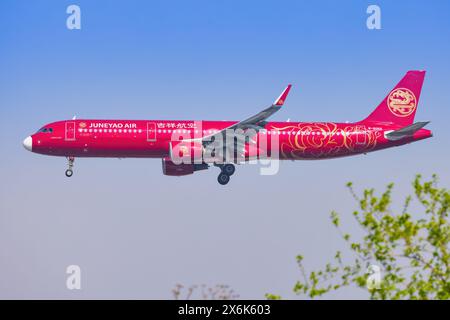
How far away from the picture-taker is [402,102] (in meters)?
81.7

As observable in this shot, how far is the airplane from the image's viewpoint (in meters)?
70.4

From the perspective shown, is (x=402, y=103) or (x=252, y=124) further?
(x=402, y=103)

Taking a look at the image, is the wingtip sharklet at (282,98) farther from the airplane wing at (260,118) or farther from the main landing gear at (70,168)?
the main landing gear at (70,168)

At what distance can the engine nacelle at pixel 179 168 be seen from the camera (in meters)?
72.6

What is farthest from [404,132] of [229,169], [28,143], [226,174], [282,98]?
[28,143]

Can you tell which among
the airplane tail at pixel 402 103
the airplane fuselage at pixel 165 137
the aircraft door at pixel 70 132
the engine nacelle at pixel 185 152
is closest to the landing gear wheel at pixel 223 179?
the airplane fuselage at pixel 165 137

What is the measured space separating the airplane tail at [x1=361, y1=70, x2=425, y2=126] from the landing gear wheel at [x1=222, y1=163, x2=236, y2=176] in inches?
563

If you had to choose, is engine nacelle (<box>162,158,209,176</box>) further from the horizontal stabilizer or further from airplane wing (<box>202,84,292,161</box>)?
the horizontal stabilizer

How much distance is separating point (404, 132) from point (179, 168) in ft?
64.3

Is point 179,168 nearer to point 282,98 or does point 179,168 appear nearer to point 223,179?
point 223,179

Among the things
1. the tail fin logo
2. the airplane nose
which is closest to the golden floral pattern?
the tail fin logo

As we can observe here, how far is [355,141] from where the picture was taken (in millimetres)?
76375
